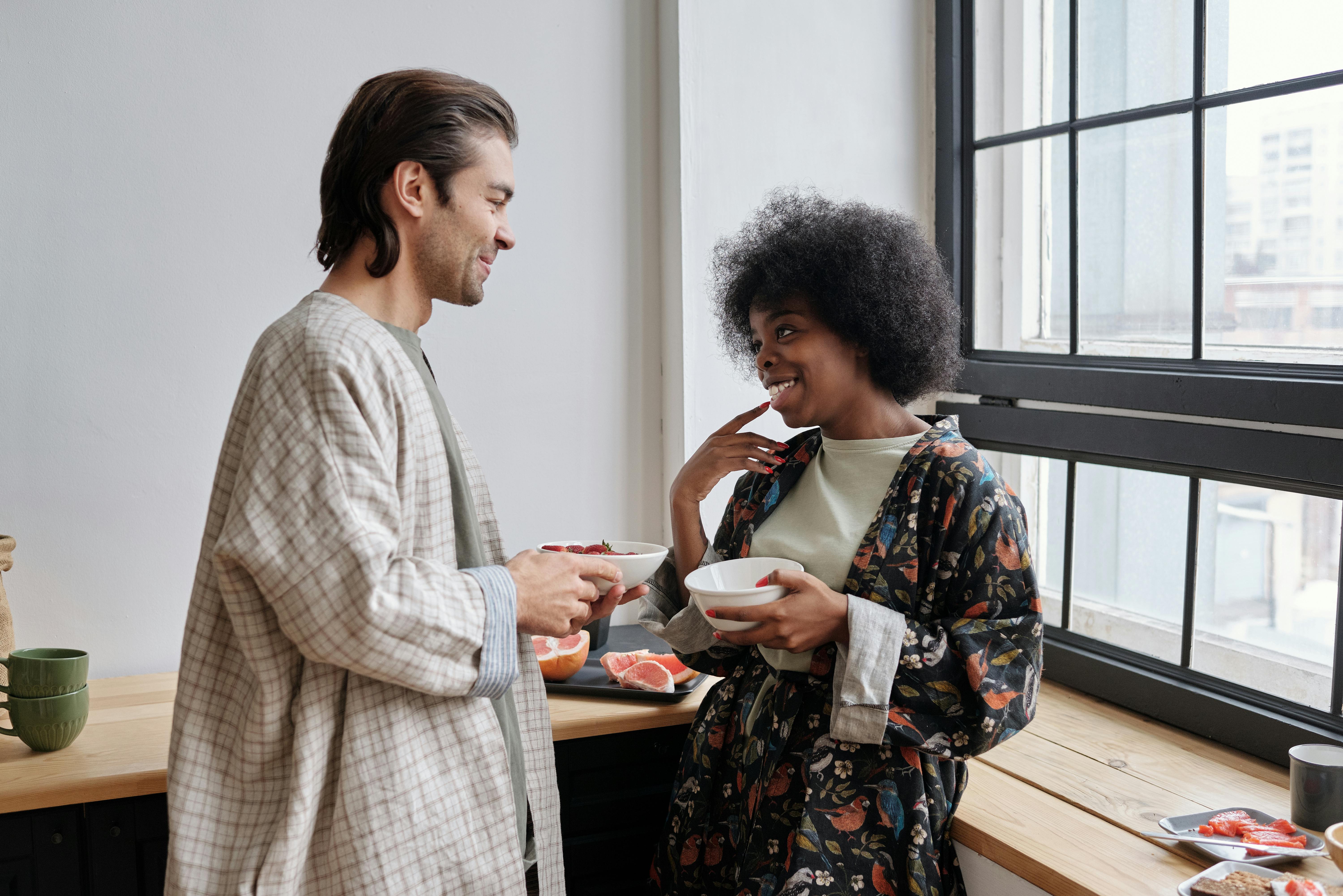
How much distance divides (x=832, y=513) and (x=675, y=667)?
2.01 feet

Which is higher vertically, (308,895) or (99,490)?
(99,490)

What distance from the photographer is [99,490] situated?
81.7 inches

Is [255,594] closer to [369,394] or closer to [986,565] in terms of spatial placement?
[369,394]

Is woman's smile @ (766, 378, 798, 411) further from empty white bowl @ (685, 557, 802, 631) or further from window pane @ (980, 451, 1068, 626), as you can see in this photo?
window pane @ (980, 451, 1068, 626)

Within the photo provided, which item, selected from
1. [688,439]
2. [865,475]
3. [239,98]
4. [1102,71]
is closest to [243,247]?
[239,98]

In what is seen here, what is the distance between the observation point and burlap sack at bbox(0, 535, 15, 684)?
1825 mm

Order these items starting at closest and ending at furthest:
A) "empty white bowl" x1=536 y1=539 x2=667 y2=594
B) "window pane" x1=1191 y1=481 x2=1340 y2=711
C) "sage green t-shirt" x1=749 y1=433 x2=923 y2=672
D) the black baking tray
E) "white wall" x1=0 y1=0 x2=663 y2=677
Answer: "empty white bowl" x1=536 y1=539 x2=667 y2=594, "sage green t-shirt" x1=749 y1=433 x2=923 y2=672, "window pane" x1=1191 y1=481 x2=1340 y2=711, the black baking tray, "white wall" x1=0 y1=0 x2=663 y2=677

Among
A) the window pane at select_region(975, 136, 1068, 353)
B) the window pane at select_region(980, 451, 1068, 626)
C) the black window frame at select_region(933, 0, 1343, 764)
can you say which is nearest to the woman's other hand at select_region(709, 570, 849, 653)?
the black window frame at select_region(933, 0, 1343, 764)

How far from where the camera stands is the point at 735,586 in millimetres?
1534

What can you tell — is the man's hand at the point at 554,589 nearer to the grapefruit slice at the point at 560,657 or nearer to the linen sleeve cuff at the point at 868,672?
the linen sleeve cuff at the point at 868,672

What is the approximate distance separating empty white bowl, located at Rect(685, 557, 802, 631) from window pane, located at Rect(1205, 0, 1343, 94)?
1174 mm

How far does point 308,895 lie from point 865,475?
0.91 metres

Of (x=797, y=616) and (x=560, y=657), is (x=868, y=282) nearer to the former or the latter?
(x=797, y=616)

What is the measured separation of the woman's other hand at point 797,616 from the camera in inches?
53.1
